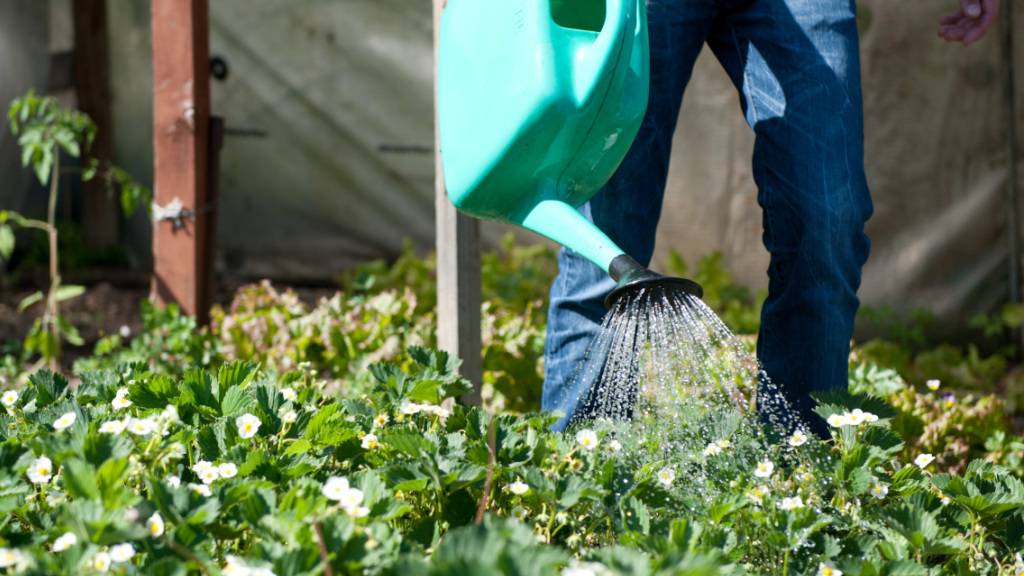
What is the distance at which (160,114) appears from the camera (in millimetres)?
2740

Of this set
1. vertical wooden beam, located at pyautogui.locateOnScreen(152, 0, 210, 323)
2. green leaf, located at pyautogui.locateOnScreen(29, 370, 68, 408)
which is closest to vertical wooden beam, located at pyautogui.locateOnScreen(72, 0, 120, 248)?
vertical wooden beam, located at pyautogui.locateOnScreen(152, 0, 210, 323)

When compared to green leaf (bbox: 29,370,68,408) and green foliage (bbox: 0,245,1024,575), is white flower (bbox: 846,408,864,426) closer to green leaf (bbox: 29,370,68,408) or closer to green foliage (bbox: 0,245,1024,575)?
green foliage (bbox: 0,245,1024,575)

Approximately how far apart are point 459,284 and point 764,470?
0.93m

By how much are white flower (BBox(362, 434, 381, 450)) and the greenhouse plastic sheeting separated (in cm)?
258

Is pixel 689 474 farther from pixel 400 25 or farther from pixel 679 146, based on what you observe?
pixel 400 25

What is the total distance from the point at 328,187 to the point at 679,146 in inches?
55.8

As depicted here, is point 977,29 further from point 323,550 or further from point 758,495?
point 323,550

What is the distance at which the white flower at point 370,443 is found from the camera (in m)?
1.38

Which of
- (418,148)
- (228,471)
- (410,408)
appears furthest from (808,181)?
(418,148)

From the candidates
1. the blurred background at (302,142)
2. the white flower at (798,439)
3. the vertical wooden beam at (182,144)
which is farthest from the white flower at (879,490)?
the blurred background at (302,142)

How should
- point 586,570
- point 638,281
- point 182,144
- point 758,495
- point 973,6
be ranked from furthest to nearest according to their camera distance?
point 182,144, point 973,6, point 758,495, point 638,281, point 586,570

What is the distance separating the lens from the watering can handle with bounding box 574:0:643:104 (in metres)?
1.33

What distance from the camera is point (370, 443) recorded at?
54.4 inches

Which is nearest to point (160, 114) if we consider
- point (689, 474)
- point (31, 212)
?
point (689, 474)
